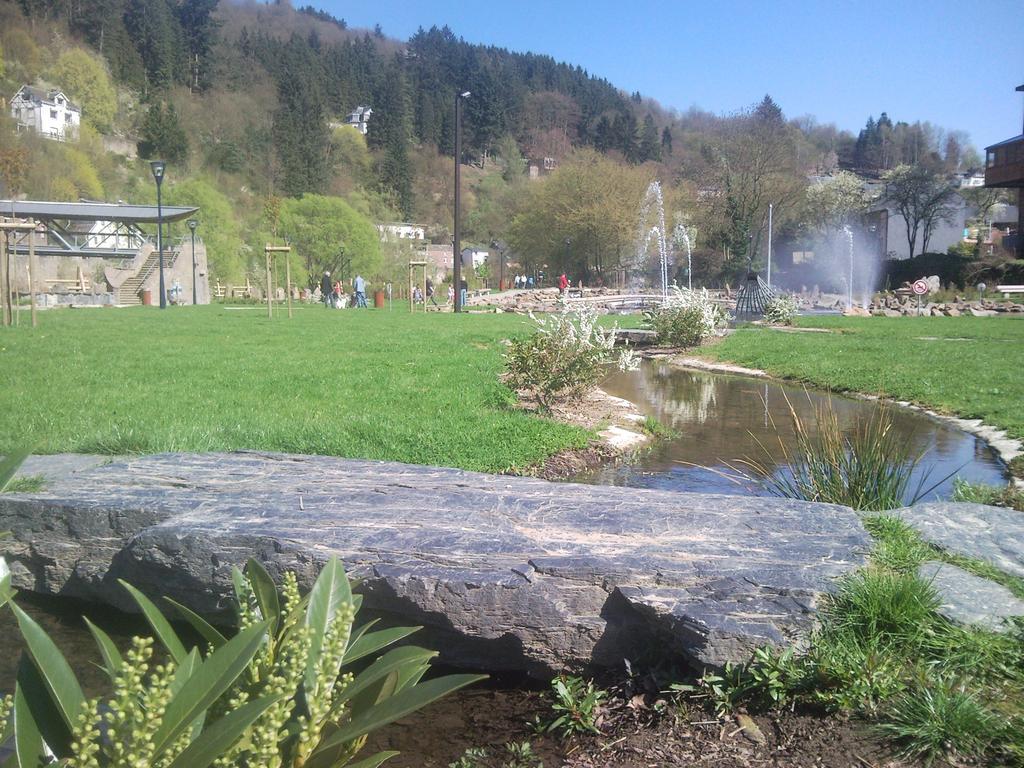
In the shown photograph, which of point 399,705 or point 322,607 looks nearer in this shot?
point 399,705

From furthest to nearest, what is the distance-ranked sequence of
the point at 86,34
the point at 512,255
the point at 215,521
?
Answer: the point at 86,34 → the point at 512,255 → the point at 215,521

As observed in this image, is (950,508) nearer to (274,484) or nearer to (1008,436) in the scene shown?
A: (274,484)

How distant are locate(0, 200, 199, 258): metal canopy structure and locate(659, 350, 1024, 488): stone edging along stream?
121 ft

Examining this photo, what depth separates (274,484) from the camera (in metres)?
4.23

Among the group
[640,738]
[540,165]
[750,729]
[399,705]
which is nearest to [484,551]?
[640,738]

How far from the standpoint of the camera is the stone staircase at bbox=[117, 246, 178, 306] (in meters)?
41.0

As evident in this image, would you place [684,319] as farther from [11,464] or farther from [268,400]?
[11,464]

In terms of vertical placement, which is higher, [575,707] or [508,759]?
[575,707]

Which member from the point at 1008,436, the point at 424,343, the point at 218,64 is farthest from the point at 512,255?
the point at 1008,436

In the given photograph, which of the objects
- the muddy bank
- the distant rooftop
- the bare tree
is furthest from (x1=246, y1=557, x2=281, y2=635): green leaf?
the bare tree

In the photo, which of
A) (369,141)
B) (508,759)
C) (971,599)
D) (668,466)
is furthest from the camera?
(369,141)

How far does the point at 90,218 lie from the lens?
4753 centimetres

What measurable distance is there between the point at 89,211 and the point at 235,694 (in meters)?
52.7

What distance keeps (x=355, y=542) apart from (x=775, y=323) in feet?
73.5
